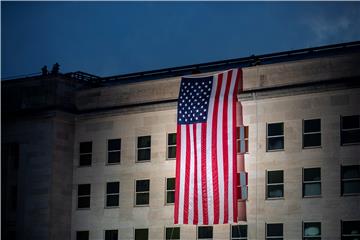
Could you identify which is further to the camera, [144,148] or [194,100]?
[144,148]

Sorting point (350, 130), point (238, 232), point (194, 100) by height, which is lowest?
point (238, 232)

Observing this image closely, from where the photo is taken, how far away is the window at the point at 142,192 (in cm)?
6191

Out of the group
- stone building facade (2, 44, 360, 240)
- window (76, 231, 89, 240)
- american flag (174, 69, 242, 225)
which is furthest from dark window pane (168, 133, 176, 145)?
window (76, 231, 89, 240)

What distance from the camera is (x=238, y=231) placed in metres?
58.0

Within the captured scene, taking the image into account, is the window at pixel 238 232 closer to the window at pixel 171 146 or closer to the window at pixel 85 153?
the window at pixel 171 146

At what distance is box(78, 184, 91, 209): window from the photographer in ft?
211

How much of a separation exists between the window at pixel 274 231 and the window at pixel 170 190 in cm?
729

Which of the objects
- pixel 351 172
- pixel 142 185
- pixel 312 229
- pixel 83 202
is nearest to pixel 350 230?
pixel 312 229

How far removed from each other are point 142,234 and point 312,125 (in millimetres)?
14117

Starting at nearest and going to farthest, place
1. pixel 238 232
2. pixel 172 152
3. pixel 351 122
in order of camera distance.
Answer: pixel 351 122 < pixel 238 232 < pixel 172 152

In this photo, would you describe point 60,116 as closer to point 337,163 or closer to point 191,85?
point 191,85

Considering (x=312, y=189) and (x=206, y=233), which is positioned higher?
(x=312, y=189)

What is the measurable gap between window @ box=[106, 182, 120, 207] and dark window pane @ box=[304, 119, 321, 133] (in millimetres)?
14497

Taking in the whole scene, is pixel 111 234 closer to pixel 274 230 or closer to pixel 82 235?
pixel 82 235
